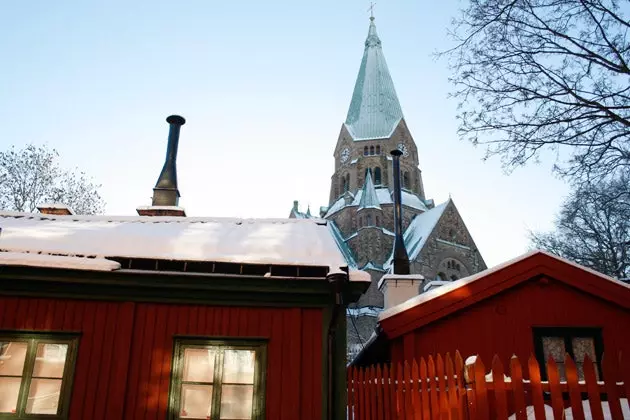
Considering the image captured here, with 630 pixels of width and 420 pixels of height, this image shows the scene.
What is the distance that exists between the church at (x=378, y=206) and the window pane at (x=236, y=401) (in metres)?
33.3

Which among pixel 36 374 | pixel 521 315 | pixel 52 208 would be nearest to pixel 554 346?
pixel 521 315

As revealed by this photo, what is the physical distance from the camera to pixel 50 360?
707cm

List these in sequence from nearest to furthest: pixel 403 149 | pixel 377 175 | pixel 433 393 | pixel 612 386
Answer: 1. pixel 612 386
2. pixel 433 393
3. pixel 377 175
4. pixel 403 149

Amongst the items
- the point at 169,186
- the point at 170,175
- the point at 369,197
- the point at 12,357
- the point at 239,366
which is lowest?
the point at 239,366

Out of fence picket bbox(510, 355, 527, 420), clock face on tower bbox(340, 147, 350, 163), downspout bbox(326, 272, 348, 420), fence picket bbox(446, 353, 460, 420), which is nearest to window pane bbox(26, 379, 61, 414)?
downspout bbox(326, 272, 348, 420)

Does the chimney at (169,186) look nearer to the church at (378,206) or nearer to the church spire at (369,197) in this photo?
the church at (378,206)

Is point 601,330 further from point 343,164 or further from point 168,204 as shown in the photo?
point 343,164

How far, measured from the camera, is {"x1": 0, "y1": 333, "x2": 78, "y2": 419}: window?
6828 millimetres

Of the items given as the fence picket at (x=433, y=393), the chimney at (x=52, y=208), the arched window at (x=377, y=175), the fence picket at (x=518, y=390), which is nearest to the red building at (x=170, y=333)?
the fence picket at (x=433, y=393)

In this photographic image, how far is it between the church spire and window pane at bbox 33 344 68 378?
137 feet

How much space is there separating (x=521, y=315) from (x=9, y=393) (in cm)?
760

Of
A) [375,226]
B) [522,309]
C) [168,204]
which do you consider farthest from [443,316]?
[375,226]

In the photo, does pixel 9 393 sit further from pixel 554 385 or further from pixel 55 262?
pixel 554 385

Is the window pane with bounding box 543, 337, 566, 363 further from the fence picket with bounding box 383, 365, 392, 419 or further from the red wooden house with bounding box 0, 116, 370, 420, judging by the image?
the red wooden house with bounding box 0, 116, 370, 420
